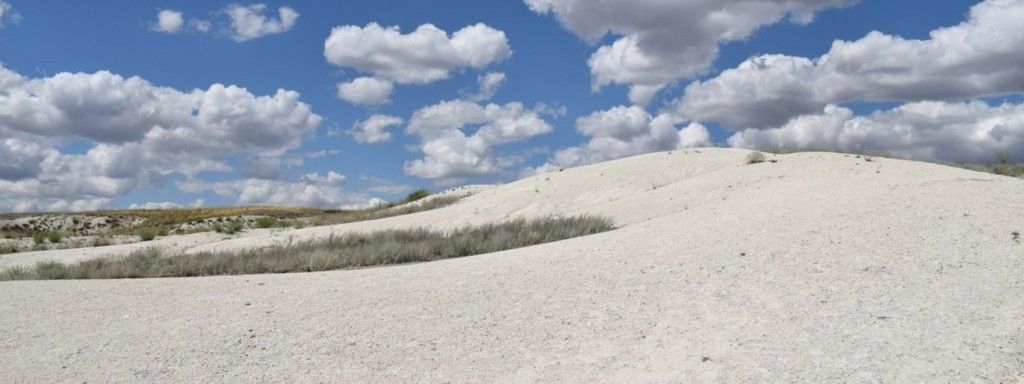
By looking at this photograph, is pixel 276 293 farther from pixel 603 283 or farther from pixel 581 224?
pixel 581 224

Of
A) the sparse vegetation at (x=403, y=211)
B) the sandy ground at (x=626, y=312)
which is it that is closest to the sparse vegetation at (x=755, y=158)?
the sandy ground at (x=626, y=312)

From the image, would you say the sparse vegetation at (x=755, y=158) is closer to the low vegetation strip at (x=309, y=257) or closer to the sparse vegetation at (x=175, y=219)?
the low vegetation strip at (x=309, y=257)

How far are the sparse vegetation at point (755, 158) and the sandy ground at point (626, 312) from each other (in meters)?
9.00

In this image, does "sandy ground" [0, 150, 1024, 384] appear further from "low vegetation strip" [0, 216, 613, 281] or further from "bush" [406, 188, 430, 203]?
"bush" [406, 188, 430, 203]

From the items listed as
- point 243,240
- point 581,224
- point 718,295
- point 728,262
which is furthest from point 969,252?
point 243,240

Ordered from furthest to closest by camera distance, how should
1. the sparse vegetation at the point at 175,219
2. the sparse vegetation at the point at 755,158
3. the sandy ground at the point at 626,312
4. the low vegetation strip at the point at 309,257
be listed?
1. the sparse vegetation at the point at 175,219
2. the sparse vegetation at the point at 755,158
3. the low vegetation strip at the point at 309,257
4. the sandy ground at the point at 626,312

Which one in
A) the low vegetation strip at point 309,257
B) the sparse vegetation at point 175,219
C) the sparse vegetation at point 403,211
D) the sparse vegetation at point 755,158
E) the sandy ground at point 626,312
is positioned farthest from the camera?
the sparse vegetation at point 175,219

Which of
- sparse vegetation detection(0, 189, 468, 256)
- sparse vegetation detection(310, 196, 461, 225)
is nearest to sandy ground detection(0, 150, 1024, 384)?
sparse vegetation detection(310, 196, 461, 225)

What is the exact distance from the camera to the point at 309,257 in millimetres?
12227

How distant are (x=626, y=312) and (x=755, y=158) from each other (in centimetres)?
1524

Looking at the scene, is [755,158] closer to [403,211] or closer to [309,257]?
[403,211]

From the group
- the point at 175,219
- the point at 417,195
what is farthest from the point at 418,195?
the point at 175,219

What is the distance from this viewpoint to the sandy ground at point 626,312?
19.9ft

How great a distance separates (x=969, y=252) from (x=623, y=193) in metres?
12.8
